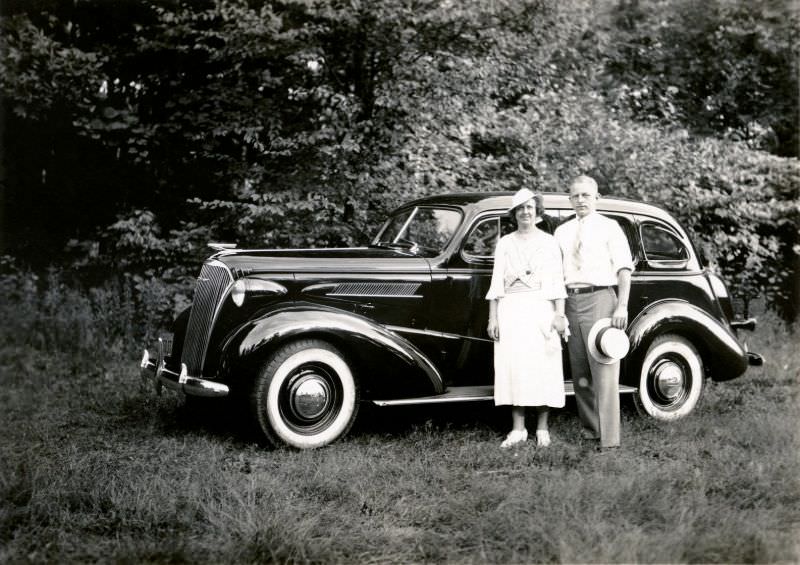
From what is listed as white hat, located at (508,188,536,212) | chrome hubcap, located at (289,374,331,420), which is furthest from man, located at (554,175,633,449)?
chrome hubcap, located at (289,374,331,420)

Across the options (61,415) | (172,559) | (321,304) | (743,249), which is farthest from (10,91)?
(743,249)

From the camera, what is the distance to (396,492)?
397 centimetres

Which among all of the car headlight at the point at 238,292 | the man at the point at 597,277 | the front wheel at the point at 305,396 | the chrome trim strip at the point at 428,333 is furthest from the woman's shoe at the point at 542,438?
the car headlight at the point at 238,292

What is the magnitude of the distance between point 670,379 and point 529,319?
161 cm

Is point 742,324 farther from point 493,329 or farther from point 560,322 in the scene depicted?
point 493,329

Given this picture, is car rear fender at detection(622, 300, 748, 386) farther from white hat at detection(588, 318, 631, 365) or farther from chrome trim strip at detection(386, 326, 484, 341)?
chrome trim strip at detection(386, 326, 484, 341)

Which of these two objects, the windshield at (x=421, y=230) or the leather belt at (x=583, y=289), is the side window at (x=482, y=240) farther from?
the leather belt at (x=583, y=289)

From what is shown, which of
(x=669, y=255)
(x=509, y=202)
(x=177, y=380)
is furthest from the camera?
(x=669, y=255)

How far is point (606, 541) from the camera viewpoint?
3.17 metres

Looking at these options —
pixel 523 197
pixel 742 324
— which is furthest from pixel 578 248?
pixel 742 324

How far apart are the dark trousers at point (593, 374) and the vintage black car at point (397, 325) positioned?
1.83 feet

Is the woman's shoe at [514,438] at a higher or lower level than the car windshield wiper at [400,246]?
lower

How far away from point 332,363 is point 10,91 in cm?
598

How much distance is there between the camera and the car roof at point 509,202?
5555 millimetres
